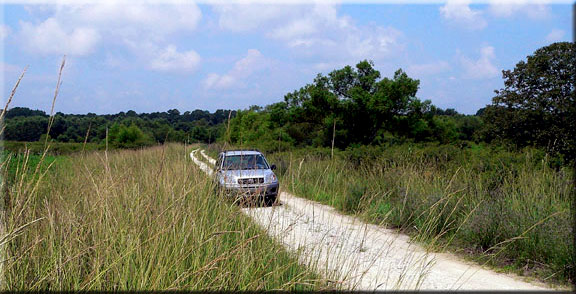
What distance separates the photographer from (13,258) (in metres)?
3.13

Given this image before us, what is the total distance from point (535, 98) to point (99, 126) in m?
24.4

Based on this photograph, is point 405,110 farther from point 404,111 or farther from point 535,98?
point 535,98

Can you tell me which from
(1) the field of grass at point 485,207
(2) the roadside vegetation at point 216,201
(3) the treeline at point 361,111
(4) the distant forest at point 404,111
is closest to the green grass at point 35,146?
(2) the roadside vegetation at point 216,201

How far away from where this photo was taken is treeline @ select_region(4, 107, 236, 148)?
4223mm

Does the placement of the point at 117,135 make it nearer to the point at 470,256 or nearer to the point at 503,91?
the point at 503,91

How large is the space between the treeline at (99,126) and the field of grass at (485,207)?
4.94 feet

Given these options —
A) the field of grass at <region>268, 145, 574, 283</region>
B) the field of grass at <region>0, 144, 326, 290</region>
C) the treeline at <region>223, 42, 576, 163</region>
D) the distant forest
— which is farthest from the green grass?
the treeline at <region>223, 42, 576, 163</region>

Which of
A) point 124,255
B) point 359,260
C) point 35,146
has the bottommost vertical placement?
point 359,260

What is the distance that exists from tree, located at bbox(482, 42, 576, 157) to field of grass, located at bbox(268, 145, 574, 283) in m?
12.4

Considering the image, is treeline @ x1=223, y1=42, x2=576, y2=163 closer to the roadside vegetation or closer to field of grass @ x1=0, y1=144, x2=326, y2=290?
the roadside vegetation

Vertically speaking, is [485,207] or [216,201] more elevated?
[216,201]

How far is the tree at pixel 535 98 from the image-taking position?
2266 cm

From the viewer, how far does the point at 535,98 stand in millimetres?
23875

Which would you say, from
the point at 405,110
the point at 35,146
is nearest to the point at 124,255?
the point at 35,146
